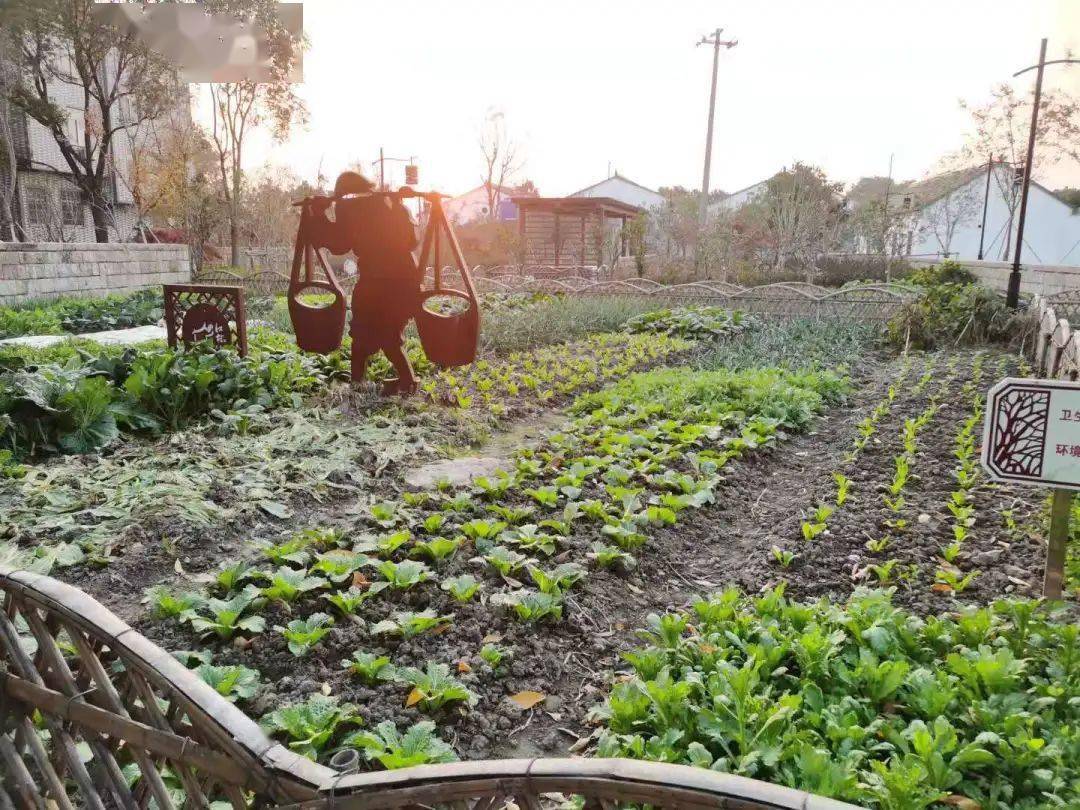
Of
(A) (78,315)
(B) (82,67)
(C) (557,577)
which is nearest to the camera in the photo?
(C) (557,577)

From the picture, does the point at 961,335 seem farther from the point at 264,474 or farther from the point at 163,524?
the point at 163,524

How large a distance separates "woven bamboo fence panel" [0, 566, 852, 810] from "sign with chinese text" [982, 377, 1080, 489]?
218 cm

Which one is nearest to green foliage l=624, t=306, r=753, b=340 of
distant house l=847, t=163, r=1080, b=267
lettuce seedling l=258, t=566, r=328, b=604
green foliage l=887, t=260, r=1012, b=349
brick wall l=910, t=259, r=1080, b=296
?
green foliage l=887, t=260, r=1012, b=349

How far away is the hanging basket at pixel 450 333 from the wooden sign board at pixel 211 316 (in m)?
1.99

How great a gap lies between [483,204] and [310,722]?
4854cm

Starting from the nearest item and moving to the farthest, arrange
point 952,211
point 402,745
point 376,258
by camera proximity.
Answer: point 402,745 → point 376,258 → point 952,211

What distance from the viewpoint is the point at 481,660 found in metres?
2.72

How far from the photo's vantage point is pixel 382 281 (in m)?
6.47

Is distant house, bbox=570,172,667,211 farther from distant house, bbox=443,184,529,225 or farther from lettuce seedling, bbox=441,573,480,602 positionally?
lettuce seedling, bbox=441,573,480,602

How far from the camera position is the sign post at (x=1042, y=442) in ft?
8.42

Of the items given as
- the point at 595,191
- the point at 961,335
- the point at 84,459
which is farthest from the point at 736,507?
the point at 595,191

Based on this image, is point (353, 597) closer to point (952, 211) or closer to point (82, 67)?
point (82, 67)

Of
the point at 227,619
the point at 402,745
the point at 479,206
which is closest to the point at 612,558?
the point at 402,745

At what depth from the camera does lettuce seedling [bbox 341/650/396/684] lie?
2.56 meters
